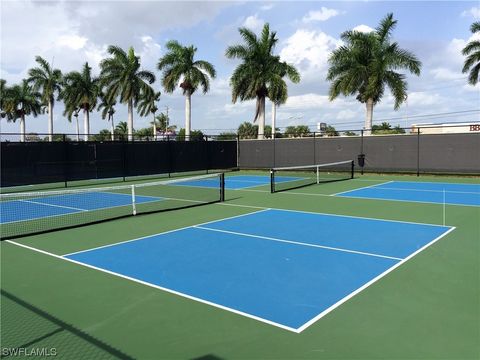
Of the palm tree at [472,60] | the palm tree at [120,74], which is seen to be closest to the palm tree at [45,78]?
the palm tree at [120,74]

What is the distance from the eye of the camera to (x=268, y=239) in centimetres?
889

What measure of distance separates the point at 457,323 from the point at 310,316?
5.20ft

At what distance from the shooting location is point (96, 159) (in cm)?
2327

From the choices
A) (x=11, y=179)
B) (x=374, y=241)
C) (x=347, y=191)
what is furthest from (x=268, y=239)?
(x=11, y=179)

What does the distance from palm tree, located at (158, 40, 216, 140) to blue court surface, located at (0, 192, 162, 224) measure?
20.5 m

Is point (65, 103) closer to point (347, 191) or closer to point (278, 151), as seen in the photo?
point (278, 151)

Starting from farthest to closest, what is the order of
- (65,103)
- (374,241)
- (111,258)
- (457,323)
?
(65,103) < (374,241) < (111,258) < (457,323)

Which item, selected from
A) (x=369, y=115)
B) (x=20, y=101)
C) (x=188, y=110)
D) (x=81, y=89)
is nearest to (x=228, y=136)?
(x=188, y=110)

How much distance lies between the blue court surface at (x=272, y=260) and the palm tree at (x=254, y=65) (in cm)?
2433

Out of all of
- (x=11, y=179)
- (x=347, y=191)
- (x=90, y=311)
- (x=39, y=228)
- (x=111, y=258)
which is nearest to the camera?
(x=90, y=311)

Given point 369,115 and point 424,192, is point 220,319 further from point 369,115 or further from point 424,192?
point 369,115

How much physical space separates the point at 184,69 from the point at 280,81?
847 cm

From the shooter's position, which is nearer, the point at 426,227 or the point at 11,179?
the point at 426,227

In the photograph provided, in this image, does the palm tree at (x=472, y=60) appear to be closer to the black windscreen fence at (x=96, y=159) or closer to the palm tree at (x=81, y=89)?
the black windscreen fence at (x=96, y=159)
